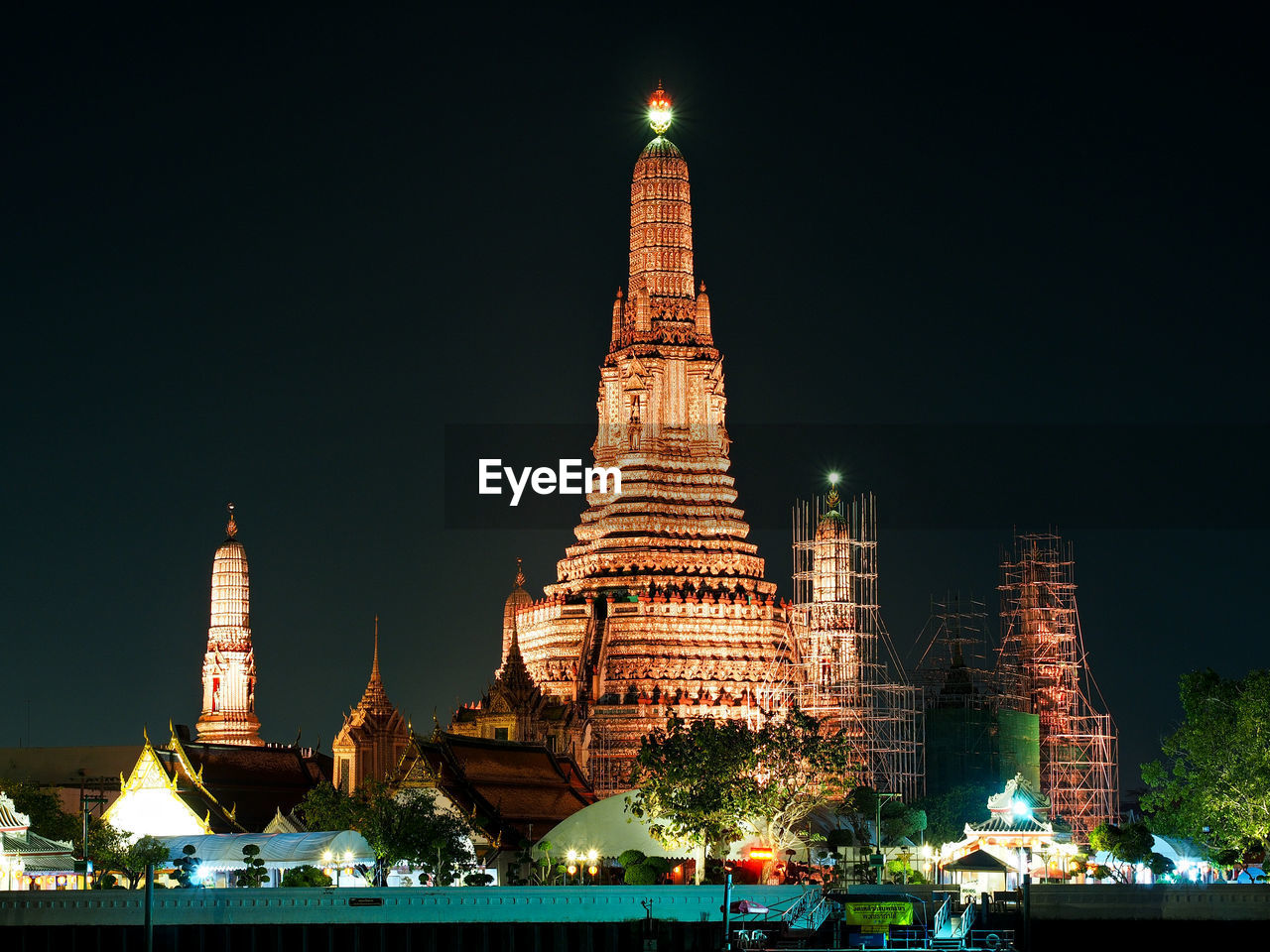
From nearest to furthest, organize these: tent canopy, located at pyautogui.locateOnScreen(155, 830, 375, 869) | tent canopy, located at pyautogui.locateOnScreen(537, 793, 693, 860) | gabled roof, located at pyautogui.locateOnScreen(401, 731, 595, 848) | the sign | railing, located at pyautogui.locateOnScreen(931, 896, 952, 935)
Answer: railing, located at pyautogui.locateOnScreen(931, 896, 952, 935)
the sign
tent canopy, located at pyautogui.locateOnScreen(155, 830, 375, 869)
tent canopy, located at pyautogui.locateOnScreen(537, 793, 693, 860)
gabled roof, located at pyautogui.locateOnScreen(401, 731, 595, 848)

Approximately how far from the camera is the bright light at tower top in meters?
109

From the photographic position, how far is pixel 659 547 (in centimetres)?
10269

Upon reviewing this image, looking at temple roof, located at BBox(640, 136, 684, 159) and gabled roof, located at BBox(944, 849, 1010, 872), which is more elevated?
temple roof, located at BBox(640, 136, 684, 159)

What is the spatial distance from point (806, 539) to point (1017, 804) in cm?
2972

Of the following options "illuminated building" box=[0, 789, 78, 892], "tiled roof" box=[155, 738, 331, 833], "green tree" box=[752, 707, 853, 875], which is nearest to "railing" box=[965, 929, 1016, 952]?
"green tree" box=[752, 707, 853, 875]

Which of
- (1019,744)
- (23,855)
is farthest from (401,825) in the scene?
(1019,744)

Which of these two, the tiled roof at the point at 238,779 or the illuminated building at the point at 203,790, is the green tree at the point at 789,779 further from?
the tiled roof at the point at 238,779

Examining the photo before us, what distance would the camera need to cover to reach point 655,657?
99.0 metres

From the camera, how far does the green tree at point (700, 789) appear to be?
7431cm

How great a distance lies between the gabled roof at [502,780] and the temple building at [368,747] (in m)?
8.63

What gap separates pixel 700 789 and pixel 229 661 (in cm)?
3572

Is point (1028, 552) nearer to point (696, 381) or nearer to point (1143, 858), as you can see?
point (696, 381)

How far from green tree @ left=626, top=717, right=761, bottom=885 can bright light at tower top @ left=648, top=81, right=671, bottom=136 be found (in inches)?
1587

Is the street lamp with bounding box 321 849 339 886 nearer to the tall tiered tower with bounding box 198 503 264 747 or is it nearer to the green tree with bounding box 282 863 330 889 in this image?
the green tree with bounding box 282 863 330 889
